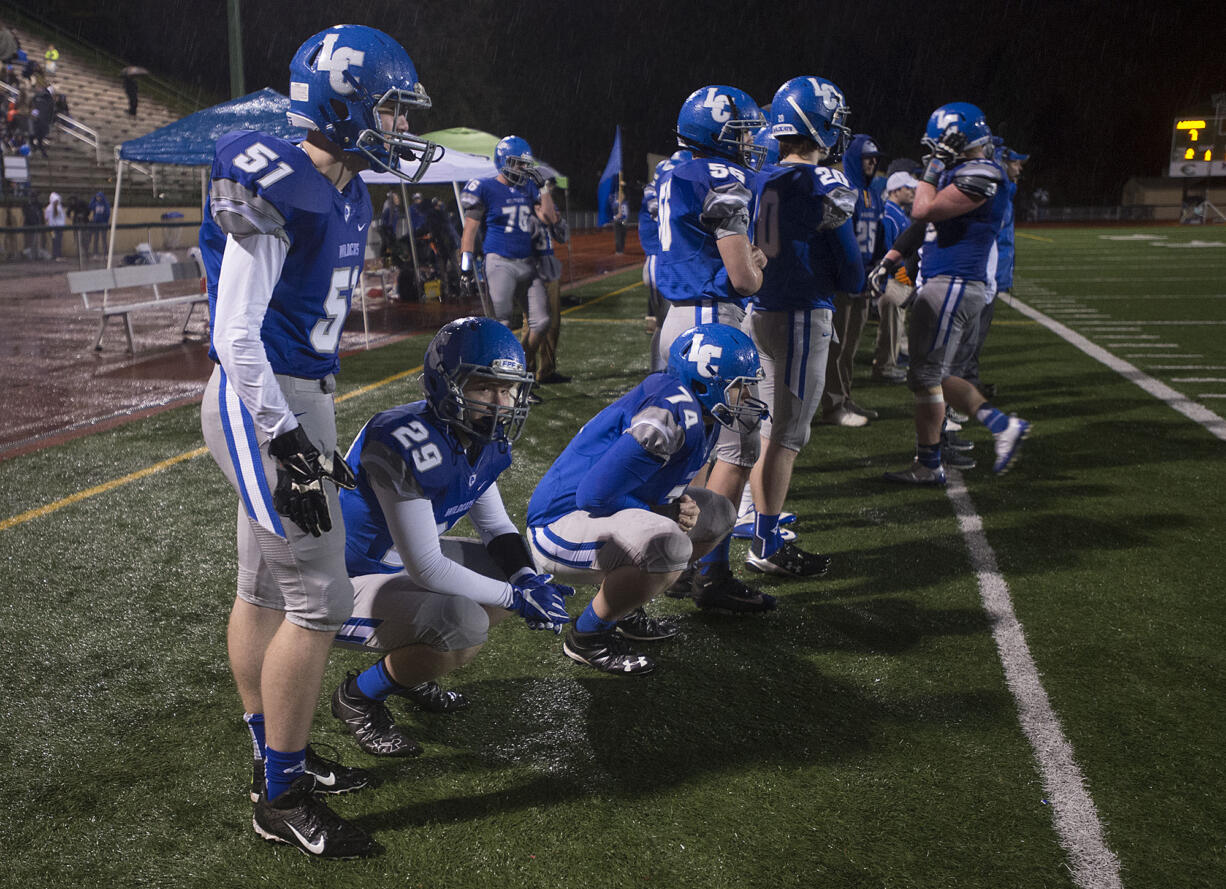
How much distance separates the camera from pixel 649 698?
3281 millimetres

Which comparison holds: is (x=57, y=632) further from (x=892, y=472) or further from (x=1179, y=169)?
(x=1179, y=169)

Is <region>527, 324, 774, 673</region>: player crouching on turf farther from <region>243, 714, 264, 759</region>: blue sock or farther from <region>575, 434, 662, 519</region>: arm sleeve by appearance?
<region>243, 714, 264, 759</region>: blue sock

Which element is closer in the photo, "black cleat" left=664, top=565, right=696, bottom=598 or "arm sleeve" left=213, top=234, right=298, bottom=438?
"arm sleeve" left=213, top=234, right=298, bottom=438

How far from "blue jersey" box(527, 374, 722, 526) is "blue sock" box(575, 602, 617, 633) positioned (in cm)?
40

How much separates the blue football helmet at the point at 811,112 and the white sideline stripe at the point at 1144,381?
4.53 meters

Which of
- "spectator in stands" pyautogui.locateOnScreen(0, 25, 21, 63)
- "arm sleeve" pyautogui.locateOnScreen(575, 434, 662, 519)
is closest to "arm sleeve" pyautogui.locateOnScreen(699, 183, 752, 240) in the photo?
"arm sleeve" pyautogui.locateOnScreen(575, 434, 662, 519)

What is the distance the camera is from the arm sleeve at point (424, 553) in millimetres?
2496

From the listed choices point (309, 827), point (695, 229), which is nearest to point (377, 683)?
point (309, 827)

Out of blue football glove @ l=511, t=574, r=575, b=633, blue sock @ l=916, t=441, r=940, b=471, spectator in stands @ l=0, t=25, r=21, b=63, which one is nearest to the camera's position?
blue football glove @ l=511, t=574, r=575, b=633

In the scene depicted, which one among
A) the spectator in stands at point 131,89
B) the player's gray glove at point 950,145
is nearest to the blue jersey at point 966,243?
the player's gray glove at point 950,145

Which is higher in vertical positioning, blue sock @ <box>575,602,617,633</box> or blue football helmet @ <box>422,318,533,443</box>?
blue football helmet @ <box>422,318,533,443</box>

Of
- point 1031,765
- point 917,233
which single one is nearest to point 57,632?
point 1031,765

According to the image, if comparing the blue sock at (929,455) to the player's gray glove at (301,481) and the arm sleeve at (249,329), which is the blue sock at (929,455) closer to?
the player's gray glove at (301,481)

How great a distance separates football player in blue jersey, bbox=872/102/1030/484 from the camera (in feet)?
17.2
